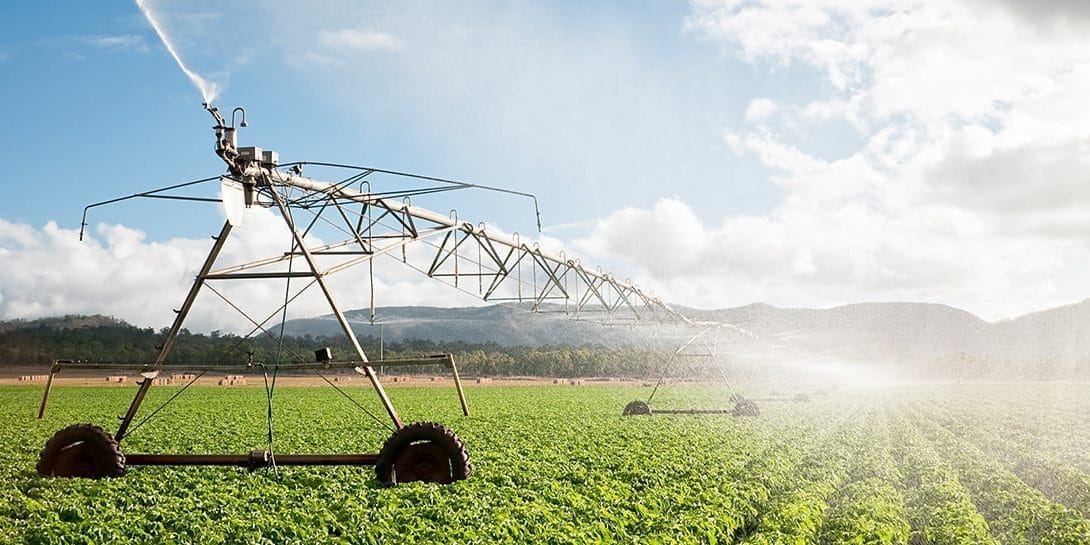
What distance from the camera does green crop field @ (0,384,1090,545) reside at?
33.5 ft

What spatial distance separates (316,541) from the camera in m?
9.54

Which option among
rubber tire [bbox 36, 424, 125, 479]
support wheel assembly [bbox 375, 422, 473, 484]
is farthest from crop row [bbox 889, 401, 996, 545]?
rubber tire [bbox 36, 424, 125, 479]

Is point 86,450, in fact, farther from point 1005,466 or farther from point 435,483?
point 1005,466

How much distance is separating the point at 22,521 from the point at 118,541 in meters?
2.24

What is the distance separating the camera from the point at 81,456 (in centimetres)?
1373

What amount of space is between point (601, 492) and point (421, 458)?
2860 mm

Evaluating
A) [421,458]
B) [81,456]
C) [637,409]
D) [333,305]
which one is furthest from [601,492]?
[637,409]

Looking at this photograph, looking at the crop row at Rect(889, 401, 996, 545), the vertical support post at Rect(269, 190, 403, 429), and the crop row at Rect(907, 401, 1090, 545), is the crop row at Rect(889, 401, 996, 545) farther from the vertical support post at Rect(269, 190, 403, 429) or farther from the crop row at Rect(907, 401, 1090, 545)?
the vertical support post at Rect(269, 190, 403, 429)

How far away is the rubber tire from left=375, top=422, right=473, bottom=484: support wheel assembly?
4.43 m

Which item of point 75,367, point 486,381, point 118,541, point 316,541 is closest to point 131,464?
point 75,367

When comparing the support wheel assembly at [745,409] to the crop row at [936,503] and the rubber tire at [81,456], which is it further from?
the rubber tire at [81,456]

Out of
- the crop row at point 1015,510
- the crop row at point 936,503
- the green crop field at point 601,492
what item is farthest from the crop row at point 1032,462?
the crop row at point 936,503

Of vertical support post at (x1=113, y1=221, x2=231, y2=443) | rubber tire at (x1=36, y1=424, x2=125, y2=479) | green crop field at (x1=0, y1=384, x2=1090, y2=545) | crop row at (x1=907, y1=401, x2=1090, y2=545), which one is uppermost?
vertical support post at (x1=113, y1=221, x2=231, y2=443)

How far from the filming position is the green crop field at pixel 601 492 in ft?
33.5
